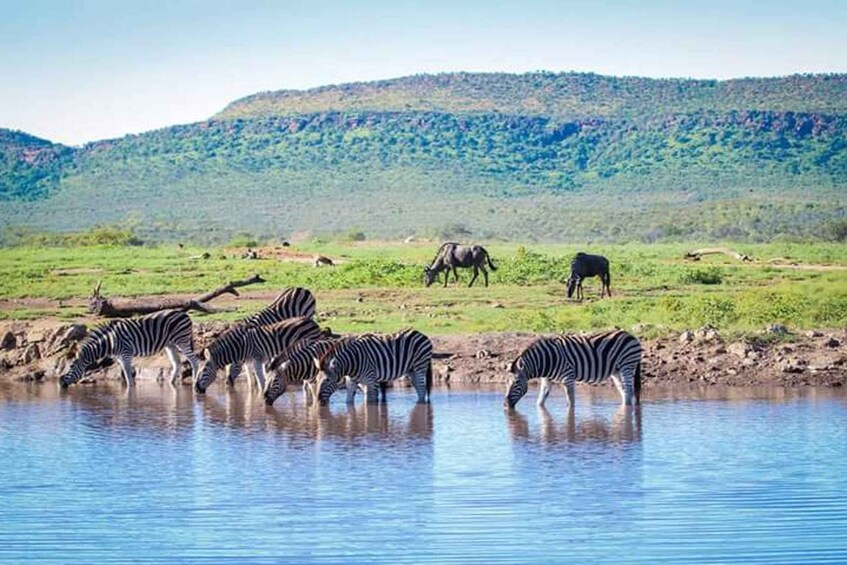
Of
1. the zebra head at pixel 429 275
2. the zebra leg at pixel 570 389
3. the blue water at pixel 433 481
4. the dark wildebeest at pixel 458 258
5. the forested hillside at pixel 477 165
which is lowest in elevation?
the blue water at pixel 433 481

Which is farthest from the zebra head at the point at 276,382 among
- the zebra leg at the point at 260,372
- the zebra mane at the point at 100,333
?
the zebra mane at the point at 100,333

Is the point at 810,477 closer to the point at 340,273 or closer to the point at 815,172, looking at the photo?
the point at 340,273

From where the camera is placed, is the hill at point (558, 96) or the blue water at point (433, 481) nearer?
the blue water at point (433, 481)

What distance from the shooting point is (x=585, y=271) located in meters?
32.1

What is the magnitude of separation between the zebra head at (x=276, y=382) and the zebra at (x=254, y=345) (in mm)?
967

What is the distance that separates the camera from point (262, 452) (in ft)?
52.0

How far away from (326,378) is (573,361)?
8.97 ft

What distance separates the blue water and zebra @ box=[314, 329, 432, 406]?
1.10ft

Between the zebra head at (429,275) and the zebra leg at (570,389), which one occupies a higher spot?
the zebra head at (429,275)

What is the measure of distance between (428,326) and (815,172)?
73565mm

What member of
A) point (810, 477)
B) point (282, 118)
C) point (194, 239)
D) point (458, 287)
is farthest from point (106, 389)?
point (282, 118)

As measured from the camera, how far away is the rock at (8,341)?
81.2 feet

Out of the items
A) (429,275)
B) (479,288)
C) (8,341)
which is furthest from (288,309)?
(429,275)

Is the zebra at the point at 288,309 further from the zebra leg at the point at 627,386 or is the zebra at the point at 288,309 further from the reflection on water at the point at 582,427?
the zebra leg at the point at 627,386
